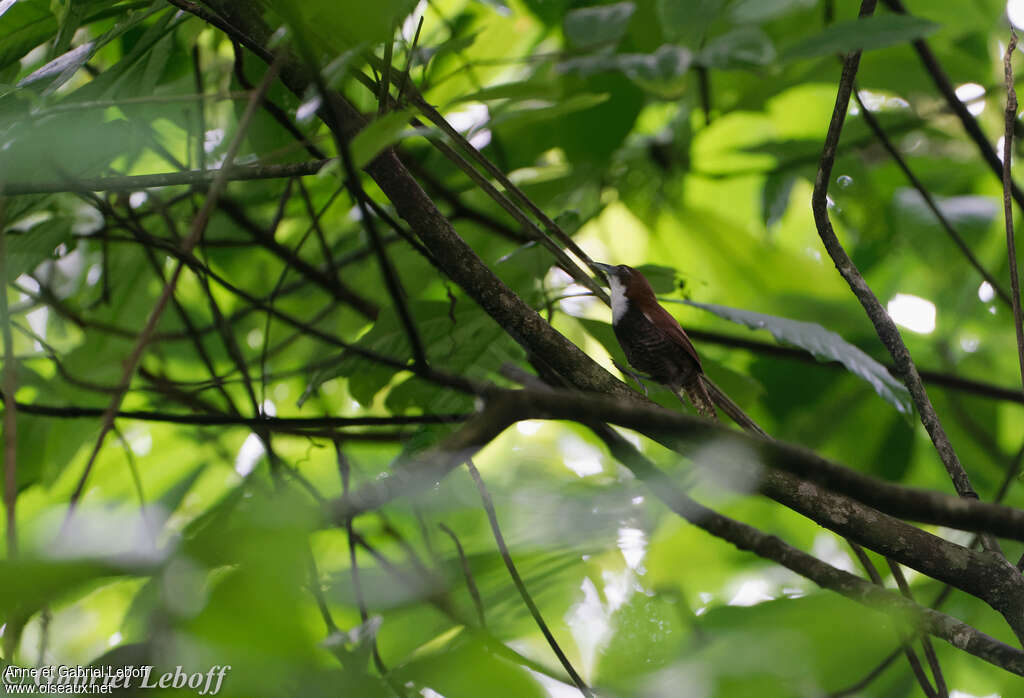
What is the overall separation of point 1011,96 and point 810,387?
0.98 meters

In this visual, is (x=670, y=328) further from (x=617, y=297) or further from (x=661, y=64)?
(x=661, y=64)

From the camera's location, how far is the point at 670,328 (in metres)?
1.34

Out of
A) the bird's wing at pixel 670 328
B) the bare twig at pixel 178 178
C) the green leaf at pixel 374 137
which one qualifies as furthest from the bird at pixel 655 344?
the green leaf at pixel 374 137

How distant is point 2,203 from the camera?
1.03 meters

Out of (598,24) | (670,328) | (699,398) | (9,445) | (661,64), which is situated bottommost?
(9,445)

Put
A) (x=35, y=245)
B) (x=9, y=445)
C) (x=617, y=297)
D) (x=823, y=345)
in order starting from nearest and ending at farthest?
(x=9, y=445) < (x=823, y=345) < (x=35, y=245) < (x=617, y=297)

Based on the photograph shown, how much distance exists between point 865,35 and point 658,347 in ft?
1.78

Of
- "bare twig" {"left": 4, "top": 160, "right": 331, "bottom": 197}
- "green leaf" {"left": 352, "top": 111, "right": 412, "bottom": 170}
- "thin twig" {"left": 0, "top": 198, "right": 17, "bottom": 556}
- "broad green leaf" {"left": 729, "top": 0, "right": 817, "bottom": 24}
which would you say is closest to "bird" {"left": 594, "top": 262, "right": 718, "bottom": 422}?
"broad green leaf" {"left": 729, "top": 0, "right": 817, "bottom": 24}

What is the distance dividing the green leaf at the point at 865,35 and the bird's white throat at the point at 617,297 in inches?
19.0

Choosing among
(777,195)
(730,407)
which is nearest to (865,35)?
(730,407)

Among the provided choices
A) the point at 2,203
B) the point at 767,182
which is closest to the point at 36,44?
the point at 2,203

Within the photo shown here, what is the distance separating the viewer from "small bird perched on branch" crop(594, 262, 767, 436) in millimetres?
1246

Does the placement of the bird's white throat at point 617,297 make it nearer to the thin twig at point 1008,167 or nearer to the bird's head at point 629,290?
the bird's head at point 629,290

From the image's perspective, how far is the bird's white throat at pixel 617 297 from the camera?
4.42ft
